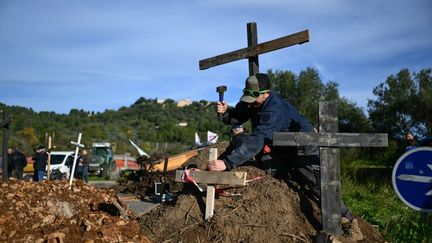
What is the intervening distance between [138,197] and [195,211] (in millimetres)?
10224

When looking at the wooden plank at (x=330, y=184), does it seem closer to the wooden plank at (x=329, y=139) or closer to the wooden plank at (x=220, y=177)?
the wooden plank at (x=329, y=139)

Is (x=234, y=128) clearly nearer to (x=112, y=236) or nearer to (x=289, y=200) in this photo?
(x=289, y=200)

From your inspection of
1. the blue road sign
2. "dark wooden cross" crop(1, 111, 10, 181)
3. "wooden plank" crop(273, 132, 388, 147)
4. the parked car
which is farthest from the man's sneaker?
the parked car

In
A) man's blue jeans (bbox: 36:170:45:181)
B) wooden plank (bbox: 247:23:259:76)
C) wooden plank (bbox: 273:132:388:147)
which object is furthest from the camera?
man's blue jeans (bbox: 36:170:45:181)

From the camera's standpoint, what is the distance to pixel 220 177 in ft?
14.2

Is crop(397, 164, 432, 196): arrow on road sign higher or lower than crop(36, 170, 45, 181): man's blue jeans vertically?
higher

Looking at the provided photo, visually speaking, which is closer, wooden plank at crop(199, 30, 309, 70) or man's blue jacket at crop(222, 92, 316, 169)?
man's blue jacket at crop(222, 92, 316, 169)

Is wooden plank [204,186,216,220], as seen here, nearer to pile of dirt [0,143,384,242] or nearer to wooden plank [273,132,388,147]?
pile of dirt [0,143,384,242]

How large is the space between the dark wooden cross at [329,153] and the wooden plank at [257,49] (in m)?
2.04

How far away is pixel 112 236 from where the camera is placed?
4.22 metres

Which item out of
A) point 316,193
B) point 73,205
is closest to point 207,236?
point 316,193

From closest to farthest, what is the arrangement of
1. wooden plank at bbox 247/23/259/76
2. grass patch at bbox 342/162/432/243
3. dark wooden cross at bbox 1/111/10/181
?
grass patch at bbox 342/162/432/243 < wooden plank at bbox 247/23/259/76 < dark wooden cross at bbox 1/111/10/181

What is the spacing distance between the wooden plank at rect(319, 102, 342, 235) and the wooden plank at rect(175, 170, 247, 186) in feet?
2.51

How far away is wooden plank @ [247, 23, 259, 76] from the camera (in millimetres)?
6774
